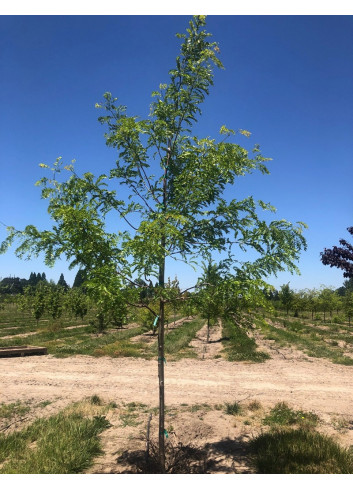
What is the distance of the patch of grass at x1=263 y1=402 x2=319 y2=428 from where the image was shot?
8008 millimetres

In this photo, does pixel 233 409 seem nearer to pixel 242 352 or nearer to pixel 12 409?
pixel 12 409

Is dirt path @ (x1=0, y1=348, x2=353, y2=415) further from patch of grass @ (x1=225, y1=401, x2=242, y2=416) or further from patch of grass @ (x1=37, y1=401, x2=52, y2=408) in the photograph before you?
patch of grass @ (x1=225, y1=401, x2=242, y2=416)

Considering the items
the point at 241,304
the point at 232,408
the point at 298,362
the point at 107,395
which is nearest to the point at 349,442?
the point at 232,408

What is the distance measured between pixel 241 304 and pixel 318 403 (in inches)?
295

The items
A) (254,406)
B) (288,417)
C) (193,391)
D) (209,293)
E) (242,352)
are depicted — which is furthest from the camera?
(242,352)

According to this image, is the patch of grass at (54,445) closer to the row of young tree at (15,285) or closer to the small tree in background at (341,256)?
the row of young tree at (15,285)

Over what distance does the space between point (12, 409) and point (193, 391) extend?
19.7ft

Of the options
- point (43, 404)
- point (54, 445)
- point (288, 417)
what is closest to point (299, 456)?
point (288, 417)

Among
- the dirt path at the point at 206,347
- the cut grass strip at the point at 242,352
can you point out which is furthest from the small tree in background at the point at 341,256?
the dirt path at the point at 206,347

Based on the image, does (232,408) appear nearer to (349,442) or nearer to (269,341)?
(349,442)

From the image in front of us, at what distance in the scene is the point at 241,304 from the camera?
193 inches

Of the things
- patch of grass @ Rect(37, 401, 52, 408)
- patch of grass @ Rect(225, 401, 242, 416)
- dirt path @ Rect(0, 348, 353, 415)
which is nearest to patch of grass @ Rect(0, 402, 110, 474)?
patch of grass @ Rect(37, 401, 52, 408)

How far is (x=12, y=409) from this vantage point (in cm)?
952

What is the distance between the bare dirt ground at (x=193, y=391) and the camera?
708cm
